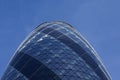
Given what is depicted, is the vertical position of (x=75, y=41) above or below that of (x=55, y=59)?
above

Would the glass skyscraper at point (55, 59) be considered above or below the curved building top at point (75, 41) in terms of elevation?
below

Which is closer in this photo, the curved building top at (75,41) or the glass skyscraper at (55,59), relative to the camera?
the glass skyscraper at (55,59)

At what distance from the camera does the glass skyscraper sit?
38688 mm

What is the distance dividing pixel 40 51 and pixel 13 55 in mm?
4411

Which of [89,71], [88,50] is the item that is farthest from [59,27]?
[89,71]

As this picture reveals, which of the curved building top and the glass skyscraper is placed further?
the curved building top

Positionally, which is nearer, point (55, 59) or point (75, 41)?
point (55, 59)

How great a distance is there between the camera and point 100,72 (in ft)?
136

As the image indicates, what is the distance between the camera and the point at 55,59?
39.8 meters

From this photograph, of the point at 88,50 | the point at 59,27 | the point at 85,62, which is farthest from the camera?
the point at 59,27

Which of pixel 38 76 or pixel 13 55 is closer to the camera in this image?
pixel 38 76

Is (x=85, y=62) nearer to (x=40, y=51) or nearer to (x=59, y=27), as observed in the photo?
(x=40, y=51)

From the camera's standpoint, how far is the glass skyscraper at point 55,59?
38.7 metres

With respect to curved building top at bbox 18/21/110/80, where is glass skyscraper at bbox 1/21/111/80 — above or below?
below
